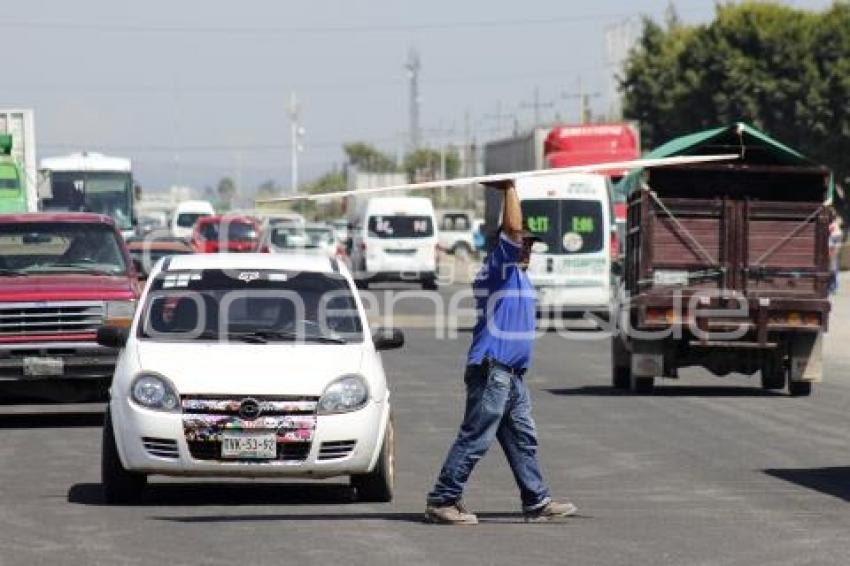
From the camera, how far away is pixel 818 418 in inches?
840

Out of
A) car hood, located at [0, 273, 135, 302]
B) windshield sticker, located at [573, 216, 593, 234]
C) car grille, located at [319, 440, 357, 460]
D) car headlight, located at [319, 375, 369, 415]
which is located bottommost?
car grille, located at [319, 440, 357, 460]

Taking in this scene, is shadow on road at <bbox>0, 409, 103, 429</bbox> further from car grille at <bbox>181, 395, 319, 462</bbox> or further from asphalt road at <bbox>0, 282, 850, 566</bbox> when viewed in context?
car grille at <bbox>181, 395, 319, 462</bbox>

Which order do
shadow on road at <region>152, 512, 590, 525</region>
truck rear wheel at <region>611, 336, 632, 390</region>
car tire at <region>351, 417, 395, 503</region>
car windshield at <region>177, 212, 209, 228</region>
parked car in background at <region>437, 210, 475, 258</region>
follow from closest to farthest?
shadow on road at <region>152, 512, 590, 525</region>, car tire at <region>351, 417, 395, 503</region>, truck rear wheel at <region>611, 336, 632, 390</region>, car windshield at <region>177, 212, 209, 228</region>, parked car in background at <region>437, 210, 475, 258</region>

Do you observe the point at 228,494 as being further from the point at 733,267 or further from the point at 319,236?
the point at 319,236

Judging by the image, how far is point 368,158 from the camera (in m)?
190

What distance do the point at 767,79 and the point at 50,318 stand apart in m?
61.5

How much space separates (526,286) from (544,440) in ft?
21.3

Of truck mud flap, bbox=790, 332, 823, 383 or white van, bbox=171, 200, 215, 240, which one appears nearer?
truck mud flap, bbox=790, 332, 823, 383

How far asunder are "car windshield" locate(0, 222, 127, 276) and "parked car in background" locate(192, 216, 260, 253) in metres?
38.9

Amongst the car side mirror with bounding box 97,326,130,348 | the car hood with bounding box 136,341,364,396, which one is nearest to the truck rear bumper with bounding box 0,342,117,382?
the car side mirror with bounding box 97,326,130,348

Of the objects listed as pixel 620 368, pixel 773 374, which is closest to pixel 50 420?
pixel 620 368

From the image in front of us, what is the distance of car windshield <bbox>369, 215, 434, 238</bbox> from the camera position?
191ft

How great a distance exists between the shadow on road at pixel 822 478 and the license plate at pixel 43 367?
6462mm

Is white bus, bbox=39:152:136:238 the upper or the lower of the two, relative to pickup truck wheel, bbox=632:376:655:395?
upper
